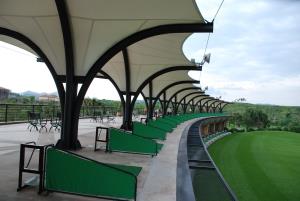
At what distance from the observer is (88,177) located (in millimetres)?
5086

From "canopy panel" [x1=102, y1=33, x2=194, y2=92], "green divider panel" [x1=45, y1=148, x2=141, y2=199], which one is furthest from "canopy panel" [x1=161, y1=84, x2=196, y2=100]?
"green divider panel" [x1=45, y1=148, x2=141, y2=199]

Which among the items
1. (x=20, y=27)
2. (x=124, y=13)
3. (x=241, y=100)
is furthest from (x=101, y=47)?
(x=241, y=100)

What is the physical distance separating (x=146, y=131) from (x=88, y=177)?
728 cm

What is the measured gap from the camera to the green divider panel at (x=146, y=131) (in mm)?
11523

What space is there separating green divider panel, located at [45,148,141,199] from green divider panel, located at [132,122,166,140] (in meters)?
6.12

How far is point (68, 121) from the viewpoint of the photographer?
9273 millimetres

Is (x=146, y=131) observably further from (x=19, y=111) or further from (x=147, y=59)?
(x=19, y=111)

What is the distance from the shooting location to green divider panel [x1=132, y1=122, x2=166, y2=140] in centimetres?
1152

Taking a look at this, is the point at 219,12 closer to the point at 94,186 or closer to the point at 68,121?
the point at 68,121

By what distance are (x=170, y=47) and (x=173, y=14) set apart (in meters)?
4.97

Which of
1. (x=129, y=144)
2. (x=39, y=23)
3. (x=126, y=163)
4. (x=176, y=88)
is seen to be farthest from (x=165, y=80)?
(x=126, y=163)

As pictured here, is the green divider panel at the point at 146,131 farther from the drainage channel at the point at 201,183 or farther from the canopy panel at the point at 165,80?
the canopy panel at the point at 165,80

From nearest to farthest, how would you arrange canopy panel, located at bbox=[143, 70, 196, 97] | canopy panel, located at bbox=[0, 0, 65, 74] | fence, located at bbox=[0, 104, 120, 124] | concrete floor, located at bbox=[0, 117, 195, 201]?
concrete floor, located at bbox=[0, 117, 195, 201] < canopy panel, located at bbox=[0, 0, 65, 74] < fence, located at bbox=[0, 104, 120, 124] < canopy panel, located at bbox=[143, 70, 196, 97]

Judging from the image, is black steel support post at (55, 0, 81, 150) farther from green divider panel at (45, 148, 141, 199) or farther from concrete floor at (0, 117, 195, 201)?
green divider panel at (45, 148, 141, 199)
